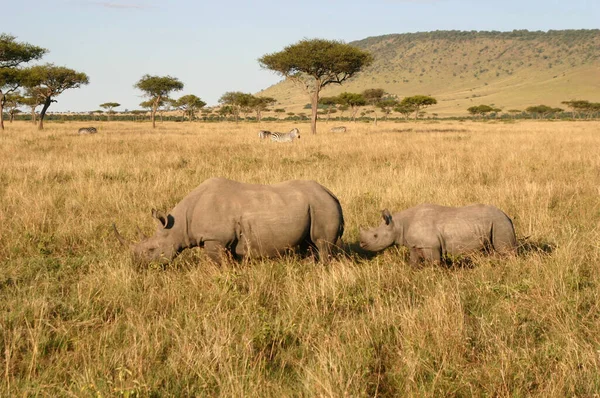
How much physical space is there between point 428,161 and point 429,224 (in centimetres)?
904

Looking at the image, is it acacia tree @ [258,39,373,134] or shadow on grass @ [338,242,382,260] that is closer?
shadow on grass @ [338,242,382,260]

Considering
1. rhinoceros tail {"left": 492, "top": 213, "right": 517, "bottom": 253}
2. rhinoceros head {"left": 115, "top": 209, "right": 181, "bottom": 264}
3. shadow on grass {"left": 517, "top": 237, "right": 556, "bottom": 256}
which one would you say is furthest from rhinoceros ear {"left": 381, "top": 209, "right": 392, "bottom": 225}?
rhinoceros head {"left": 115, "top": 209, "right": 181, "bottom": 264}

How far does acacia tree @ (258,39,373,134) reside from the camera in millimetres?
34406

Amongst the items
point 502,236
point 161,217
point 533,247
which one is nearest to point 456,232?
point 502,236

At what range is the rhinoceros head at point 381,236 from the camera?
6164mm

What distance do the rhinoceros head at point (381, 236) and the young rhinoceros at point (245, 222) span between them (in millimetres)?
545

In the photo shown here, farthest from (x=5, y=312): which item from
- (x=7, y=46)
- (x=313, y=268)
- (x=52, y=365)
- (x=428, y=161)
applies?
(x=7, y=46)

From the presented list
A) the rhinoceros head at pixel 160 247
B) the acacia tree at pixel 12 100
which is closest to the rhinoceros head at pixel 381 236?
the rhinoceros head at pixel 160 247

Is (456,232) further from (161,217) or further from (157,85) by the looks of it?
(157,85)

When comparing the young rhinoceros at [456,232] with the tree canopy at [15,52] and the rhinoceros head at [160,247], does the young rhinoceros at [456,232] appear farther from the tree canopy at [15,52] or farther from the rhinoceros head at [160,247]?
the tree canopy at [15,52]

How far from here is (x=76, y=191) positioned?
10156 millimetres

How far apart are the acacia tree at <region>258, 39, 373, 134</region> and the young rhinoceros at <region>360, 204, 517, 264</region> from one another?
2851 cm

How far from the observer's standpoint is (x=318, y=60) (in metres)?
34.8

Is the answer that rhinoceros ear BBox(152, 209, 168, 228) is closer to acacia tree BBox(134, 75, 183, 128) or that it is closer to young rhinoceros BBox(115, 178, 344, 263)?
young rhinoceros BBox(115, 178, 344, 263)
